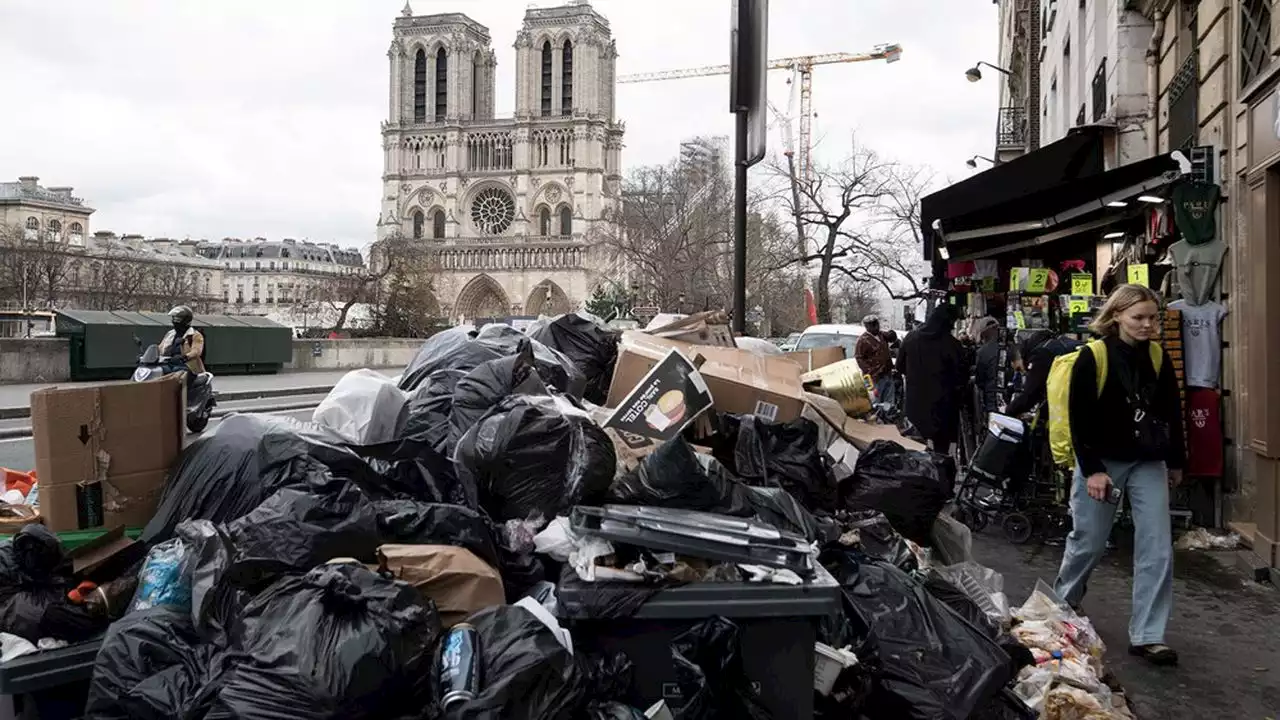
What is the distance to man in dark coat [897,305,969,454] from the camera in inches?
345

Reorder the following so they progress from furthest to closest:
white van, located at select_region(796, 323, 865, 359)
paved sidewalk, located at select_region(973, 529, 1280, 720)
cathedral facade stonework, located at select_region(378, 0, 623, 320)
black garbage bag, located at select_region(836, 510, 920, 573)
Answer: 1. cathedral facade stonework, located at select_region(378, 0, 623, 320)
2. white van, located at select_region(796, 323, 865, 359)
3. black garbage bag, located at select_region(836, 510, 920, 573)
4. paved sidewalk, located at select_region(973, 529, 1280, 720)

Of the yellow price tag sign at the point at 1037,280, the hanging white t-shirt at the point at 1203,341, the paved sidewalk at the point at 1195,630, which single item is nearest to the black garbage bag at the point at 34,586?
the paved sidewalk at the point at 1195,630

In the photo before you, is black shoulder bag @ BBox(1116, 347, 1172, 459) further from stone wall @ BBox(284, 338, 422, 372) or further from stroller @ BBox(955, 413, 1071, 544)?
stone wall @ BBox(284, 338, 422, 372)

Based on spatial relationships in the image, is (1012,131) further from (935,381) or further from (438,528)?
(438,528)

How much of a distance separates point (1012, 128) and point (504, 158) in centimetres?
7304

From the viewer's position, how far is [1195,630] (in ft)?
16.6

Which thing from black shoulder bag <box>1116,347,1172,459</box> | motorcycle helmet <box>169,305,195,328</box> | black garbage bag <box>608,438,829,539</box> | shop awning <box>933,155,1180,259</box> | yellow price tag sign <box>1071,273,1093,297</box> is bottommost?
black garbage bag <box>608,438,829,539</box>

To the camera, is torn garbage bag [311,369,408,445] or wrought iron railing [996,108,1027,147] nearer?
torn garbage bag [311,369,408,445]

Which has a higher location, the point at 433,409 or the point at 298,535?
the point at 433,409

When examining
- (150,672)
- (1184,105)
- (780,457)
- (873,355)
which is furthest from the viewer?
(873,355)

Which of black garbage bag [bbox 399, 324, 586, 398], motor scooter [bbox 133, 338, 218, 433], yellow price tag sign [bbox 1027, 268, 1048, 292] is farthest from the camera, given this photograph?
yellow price tag sign [bbox 1027, 268, 1048, 292]

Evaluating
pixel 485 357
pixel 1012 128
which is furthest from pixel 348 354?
pixel 485 357

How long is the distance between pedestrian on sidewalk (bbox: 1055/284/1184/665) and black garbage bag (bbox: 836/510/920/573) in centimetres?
98

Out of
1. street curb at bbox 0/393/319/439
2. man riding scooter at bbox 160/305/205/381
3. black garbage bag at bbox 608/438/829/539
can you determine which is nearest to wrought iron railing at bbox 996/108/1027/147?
street curb at bbox 0/393/319/439
